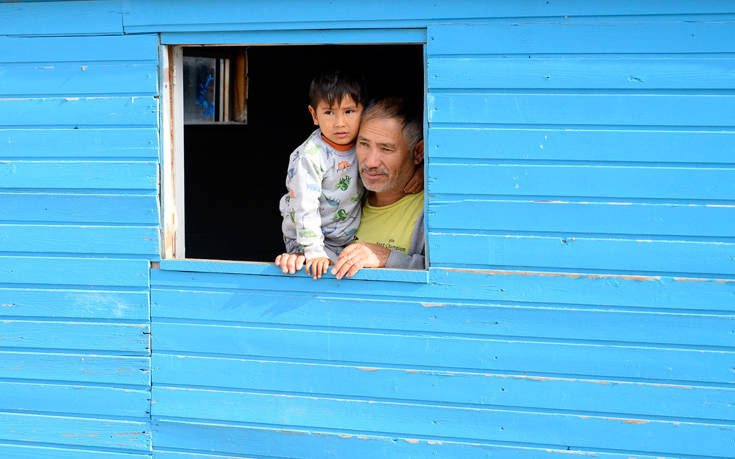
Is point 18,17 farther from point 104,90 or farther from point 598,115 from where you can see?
point 598,115

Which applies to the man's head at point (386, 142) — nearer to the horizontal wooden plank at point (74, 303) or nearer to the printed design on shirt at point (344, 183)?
the printed design on shirt at point (344, 183)

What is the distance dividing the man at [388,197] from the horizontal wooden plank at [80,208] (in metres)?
0.75

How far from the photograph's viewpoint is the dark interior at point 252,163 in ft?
25.7

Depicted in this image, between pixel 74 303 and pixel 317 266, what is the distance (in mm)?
1324

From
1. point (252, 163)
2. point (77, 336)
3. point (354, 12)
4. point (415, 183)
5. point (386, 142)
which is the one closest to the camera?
point (354, 12)

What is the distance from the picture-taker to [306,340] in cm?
370

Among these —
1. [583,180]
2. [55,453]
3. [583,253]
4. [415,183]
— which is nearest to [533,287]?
[583,253]

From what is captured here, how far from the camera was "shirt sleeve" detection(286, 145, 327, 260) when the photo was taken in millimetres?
3693

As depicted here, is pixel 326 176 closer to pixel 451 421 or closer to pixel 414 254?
pixel 414 254

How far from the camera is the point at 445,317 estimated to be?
11.7 ft

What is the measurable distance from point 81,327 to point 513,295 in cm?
220

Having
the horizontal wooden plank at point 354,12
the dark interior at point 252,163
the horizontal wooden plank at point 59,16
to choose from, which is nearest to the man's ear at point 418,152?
the horizontal wooden plank at point 354,12

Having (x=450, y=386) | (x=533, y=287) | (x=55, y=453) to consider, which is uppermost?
(x=533, y=287)

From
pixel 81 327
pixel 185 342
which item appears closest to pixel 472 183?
pixel 185 342
